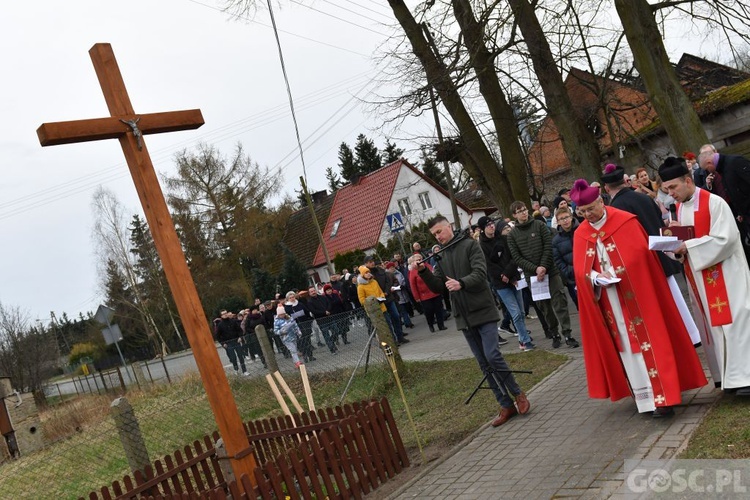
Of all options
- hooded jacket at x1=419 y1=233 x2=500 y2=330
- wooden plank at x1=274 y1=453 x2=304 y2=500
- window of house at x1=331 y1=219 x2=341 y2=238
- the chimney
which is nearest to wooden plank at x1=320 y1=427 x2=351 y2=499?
wooden plank at x1=274 y1=453 x2=304 y2=500

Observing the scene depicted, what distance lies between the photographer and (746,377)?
660 cm

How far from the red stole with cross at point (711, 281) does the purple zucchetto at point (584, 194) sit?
2.76 feet

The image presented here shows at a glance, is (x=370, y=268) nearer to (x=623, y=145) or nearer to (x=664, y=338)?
(x=623, y=145)

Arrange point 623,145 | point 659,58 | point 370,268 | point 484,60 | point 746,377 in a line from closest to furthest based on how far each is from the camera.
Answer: point 746,377, point 659,58, point 484,60, point 370,268, point 623,145

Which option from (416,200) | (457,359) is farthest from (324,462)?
(416,200)

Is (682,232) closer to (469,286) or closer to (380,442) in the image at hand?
(469,286)

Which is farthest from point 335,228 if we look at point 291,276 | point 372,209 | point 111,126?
point 111,126

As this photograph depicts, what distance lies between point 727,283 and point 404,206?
4517 centimetres

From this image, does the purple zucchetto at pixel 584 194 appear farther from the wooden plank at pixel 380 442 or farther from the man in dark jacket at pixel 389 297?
the man in dark jacket at pixel 389 297

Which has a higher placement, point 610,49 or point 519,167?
point 610,49

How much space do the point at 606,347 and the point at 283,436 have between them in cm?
349

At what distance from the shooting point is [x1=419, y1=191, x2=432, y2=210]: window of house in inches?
2136

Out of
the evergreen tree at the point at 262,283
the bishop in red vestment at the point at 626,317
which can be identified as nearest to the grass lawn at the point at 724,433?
the bishop in red vestment at the point at 626,317

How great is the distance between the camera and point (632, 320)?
7.23 meters
